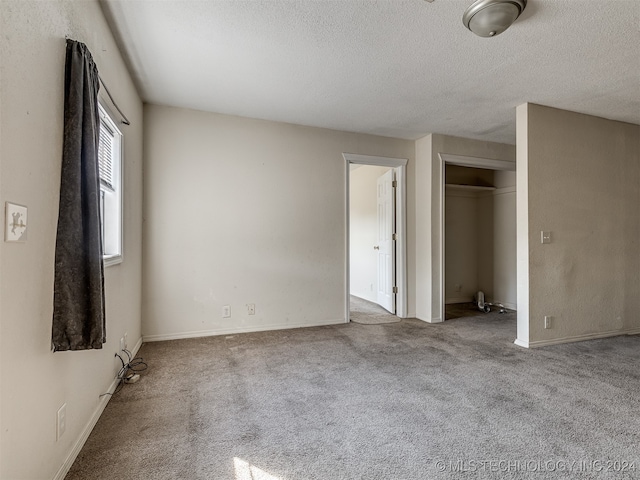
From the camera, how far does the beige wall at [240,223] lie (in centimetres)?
331

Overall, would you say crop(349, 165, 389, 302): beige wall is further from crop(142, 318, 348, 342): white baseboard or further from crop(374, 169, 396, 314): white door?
crop(142, 318, 348, 342): white baseboard

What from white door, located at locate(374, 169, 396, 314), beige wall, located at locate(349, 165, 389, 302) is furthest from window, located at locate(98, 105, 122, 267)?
beige wall, located at locate(349, 165, 389, 302)

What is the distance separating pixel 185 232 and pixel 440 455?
2918mm

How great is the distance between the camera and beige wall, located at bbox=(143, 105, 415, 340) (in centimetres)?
331

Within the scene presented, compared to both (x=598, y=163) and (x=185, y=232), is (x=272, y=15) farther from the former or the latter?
(x=598, y=163)

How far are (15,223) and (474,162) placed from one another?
453 centimetres

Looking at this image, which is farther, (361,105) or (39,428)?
(361,105)

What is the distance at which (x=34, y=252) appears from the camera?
121cm

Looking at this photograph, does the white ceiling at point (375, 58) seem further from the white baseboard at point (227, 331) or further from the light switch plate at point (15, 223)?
the white baseboard at point (227, 331)

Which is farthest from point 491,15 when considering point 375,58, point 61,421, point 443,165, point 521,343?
point 61,421

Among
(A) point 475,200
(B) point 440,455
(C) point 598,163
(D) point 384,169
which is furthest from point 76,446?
(A) point 475,200

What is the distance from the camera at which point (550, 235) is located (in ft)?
10.7

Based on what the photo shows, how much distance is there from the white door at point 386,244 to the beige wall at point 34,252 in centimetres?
349

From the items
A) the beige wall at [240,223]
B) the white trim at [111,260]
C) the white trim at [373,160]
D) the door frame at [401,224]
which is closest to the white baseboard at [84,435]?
the white trim at [111,260]
